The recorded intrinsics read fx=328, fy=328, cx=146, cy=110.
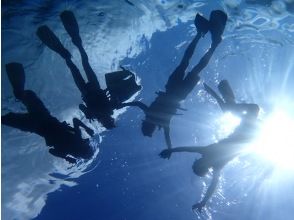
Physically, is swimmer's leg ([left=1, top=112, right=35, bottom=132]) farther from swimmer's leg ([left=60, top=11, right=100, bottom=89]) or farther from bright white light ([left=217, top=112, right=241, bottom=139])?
bright white light ([left=217, top=112, right=241, bottom=139])

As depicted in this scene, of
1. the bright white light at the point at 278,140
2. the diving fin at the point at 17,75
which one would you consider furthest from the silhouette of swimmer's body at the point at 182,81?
the bright white light at the point at 278,140

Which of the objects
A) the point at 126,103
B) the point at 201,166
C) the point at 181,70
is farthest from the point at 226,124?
the point at 126,103

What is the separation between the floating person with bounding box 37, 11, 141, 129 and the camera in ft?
24.8

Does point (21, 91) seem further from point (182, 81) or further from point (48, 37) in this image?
point (182, 81)

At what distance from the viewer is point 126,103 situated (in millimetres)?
7820

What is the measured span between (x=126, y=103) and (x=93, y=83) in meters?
0.97

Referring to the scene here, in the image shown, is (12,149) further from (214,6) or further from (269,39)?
(269,39)

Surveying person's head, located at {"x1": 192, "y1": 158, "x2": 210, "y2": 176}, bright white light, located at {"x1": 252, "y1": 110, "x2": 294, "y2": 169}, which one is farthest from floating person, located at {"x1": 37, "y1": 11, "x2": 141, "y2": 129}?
bright white light, located at {"x1": 252, "y1": 110, "x2": 294, "y2": 169}

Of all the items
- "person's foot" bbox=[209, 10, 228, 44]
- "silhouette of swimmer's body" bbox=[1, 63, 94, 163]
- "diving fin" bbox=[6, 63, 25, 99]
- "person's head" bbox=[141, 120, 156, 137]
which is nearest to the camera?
"person's foot" bbox=[209, 10, 228, 44]

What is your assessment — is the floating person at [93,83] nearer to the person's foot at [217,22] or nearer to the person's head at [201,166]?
the person's foot at [217,22]

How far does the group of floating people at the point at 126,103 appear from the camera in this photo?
7.58 meters

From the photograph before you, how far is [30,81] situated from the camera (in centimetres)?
1219

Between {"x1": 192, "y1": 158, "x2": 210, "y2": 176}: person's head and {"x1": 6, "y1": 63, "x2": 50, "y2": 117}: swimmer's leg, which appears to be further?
{"x1": 192, "y1": 158, "x2": 210, "y2": 176}: person's head

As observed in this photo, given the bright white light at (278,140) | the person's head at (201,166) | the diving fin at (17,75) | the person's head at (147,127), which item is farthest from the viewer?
the bright white light at (278,140)
